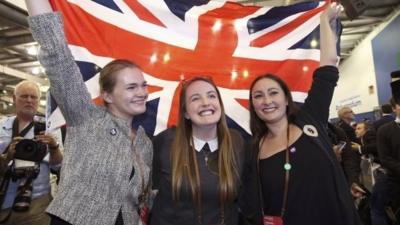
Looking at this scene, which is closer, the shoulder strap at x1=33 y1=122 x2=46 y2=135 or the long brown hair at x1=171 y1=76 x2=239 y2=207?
the long brown hair at x1=171 y1=76 x2=239 y2=207

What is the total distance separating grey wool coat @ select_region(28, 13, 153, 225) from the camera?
148 centimetres

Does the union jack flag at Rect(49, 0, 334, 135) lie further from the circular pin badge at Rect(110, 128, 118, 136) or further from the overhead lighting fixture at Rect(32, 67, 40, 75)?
the overhead lighting fixture at Rect(32, 67, 40, 75)

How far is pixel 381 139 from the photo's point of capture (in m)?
3.76

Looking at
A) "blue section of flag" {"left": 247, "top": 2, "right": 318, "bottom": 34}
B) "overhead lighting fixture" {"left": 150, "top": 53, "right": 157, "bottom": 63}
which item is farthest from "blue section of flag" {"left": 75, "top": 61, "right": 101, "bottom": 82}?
"blue section of flag" {"left": 247, "top": 2, "right": 318, "bottom": 34}

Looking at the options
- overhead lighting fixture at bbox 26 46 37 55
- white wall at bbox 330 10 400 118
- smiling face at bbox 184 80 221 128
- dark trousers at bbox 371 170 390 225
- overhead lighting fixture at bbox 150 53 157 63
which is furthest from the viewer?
white wall at bbox 330 10 400 118

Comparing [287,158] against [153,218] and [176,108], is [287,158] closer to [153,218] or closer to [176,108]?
[153,218]

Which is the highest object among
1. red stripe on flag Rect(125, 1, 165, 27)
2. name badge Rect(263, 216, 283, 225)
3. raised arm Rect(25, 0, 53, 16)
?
red stripe on flag Rect(125, 1, 165, 27)

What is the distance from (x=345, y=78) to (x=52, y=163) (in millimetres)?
11887

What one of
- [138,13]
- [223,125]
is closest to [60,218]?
[223,125]

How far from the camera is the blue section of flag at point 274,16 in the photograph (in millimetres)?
2775

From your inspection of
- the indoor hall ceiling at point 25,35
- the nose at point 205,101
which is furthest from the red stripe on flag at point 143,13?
the indoor hall ceiling at point 25,35

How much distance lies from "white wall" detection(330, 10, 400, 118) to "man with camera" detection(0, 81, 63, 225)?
7.90 meters

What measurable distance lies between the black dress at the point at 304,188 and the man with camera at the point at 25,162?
4.65ft

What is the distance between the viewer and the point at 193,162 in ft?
5.96
